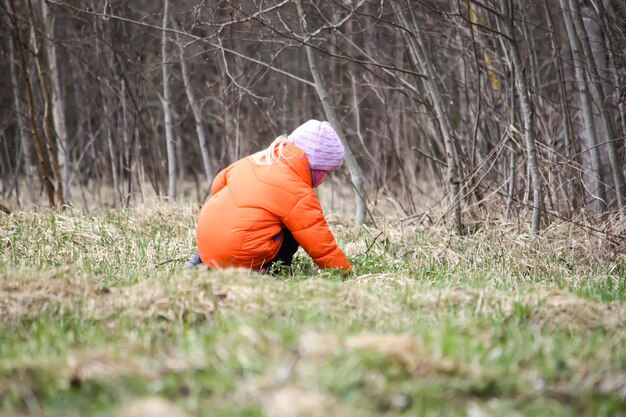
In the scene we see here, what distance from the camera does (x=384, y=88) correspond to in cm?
775

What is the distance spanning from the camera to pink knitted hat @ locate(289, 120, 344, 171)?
468cm

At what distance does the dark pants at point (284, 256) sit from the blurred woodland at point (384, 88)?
1.52 metres

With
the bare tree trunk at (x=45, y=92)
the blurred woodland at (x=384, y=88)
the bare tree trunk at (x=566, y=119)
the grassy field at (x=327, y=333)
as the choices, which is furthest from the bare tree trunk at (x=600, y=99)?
the bare tree trunk at (x=45, y=92)

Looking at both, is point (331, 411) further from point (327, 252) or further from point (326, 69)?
point (326, 69)

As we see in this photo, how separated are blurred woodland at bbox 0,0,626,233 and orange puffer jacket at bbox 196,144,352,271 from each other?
135 cm

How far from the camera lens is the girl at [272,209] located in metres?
4.52

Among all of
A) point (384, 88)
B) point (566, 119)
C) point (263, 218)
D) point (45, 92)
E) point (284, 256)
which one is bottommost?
point (284, 256)

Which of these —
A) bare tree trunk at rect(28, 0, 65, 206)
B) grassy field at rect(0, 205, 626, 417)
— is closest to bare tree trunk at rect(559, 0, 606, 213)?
grassy field at rect(0, 205, 626, 417)

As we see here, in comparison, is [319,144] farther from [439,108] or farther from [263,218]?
[439,108]

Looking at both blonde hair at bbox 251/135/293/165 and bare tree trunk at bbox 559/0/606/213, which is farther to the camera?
bare tree trunk at bbox 559/0/606/213

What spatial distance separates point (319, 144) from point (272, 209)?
0.53 meters

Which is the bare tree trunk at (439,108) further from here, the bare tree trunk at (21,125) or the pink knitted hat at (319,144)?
the bare tree trunk at (21,125)

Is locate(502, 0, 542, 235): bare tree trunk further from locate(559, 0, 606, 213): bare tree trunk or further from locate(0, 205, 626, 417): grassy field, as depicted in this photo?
locate(559, 0, 606, 213): bare tree trunk

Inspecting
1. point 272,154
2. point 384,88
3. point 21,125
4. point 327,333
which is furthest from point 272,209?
point 21,125
